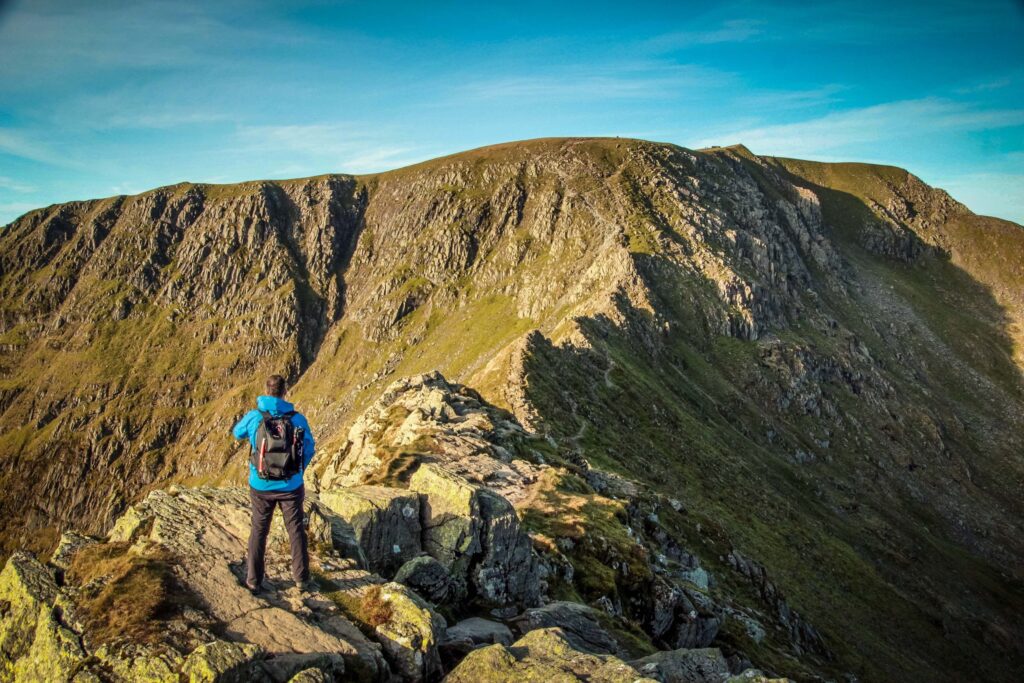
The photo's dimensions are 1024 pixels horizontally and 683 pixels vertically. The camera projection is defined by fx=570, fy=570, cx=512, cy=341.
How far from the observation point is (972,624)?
86062mm

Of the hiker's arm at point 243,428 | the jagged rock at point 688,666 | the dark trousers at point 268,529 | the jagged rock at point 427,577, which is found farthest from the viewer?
the jagged rock at point 427,577

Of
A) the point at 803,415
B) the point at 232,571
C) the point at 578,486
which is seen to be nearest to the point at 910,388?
the point at 803,415

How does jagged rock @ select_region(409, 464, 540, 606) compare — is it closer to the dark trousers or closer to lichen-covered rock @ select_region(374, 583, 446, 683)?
lichen-covered rock @ select_region(374, 583, 446, 683)

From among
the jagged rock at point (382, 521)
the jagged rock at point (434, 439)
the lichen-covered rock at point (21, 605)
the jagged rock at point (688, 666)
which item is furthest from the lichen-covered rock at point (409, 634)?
the jagged rock at point (434, 439)

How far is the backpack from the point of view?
566 inches

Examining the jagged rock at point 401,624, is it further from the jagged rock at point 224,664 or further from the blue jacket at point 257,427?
the blue jacket at point 257,427

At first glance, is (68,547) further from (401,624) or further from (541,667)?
(541,667)

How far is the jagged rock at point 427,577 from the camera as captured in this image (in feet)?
60.2

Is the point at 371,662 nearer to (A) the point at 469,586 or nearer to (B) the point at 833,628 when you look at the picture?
(A) the point at 469,586

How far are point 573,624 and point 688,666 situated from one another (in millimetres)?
4712

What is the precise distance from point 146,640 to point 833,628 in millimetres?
73127

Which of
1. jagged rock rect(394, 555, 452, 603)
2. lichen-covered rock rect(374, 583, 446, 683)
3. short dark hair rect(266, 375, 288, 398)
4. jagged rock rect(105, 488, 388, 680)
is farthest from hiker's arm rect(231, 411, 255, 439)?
jagged rock rect(394, 555, 452, 603)

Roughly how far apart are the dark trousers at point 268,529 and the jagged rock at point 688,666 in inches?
385

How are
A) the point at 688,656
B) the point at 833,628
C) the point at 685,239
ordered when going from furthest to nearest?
the point at 685,239 → the point at 833,628 → the point at 688,656
